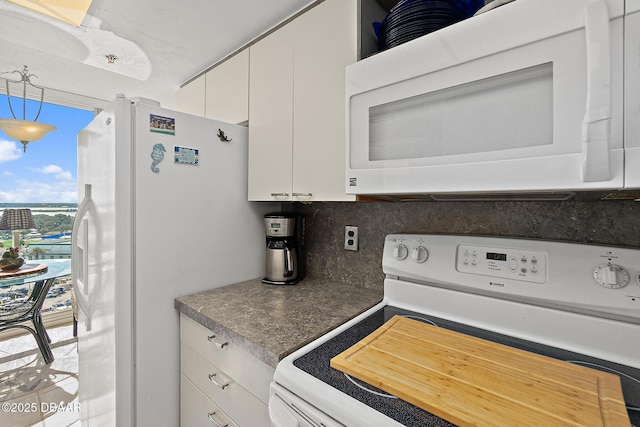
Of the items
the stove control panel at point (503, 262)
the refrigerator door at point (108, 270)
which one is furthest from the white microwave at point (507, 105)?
the refrigerator door at point (108, 270)

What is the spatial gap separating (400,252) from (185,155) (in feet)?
3.42

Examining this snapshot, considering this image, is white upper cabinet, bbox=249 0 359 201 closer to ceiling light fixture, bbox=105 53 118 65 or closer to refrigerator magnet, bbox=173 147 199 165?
refrigerator magnet, bbox=173 147 199 165

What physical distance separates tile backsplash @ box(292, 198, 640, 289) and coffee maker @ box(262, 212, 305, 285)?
0.53 feet

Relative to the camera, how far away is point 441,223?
123 centimetres

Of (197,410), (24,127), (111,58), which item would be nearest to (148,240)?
(197,410)

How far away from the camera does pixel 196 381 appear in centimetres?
125

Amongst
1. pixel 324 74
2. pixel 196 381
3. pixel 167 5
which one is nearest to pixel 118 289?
pixel 196 381

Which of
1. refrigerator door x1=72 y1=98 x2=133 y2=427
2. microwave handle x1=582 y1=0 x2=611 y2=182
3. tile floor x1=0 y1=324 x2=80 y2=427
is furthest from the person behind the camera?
tile floor x1=0 y1=324 x2=80 y2=427

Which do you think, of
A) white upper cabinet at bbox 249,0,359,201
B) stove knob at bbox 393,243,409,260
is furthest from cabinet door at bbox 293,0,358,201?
stove knob at bbox 393,243,409,260

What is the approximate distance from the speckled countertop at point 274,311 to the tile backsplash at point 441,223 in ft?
0.36

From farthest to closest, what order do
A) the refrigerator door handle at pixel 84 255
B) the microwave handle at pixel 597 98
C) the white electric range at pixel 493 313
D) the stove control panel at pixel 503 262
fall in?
the refrigerator door handle at pixel 84 255
the stove control panel at pixel 503 262
the white electric range at pixel 493 313
the microwave handle at pixel 597 98

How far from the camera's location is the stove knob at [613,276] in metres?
0.77

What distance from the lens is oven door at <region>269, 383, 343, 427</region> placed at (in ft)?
2.21

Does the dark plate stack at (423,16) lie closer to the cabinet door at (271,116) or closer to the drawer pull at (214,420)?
the cabinet door at (271,116)
